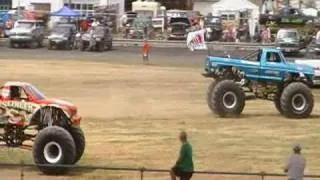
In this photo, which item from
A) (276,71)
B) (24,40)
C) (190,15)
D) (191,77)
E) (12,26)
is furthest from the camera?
(190,15)

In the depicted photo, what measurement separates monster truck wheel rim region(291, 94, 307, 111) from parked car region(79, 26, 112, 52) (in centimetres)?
2881

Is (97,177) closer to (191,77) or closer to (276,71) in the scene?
(276,71)

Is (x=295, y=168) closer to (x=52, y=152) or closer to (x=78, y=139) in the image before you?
(x=52, y=152)

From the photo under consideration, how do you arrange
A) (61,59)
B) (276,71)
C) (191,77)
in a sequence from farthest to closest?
(61,59) → (191,77) → (276,71)

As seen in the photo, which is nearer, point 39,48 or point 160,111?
point 160,111

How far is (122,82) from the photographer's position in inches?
1405

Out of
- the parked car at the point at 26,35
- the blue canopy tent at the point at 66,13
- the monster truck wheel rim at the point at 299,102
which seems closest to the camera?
the monster truck wheel rim at the point at 299,102

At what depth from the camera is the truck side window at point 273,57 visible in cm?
2658

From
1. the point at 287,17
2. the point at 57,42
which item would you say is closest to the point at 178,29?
the point at 287,17

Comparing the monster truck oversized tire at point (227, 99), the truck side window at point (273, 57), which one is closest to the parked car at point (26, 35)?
the truck side window at point (273, 57)

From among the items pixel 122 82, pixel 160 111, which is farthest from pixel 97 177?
pixel 122 82

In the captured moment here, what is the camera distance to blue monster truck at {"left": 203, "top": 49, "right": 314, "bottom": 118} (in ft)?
84.6

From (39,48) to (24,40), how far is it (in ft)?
4.00

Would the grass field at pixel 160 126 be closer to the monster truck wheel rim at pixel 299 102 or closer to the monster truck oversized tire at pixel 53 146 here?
the monster truck oversized tire at pixel 53 146
